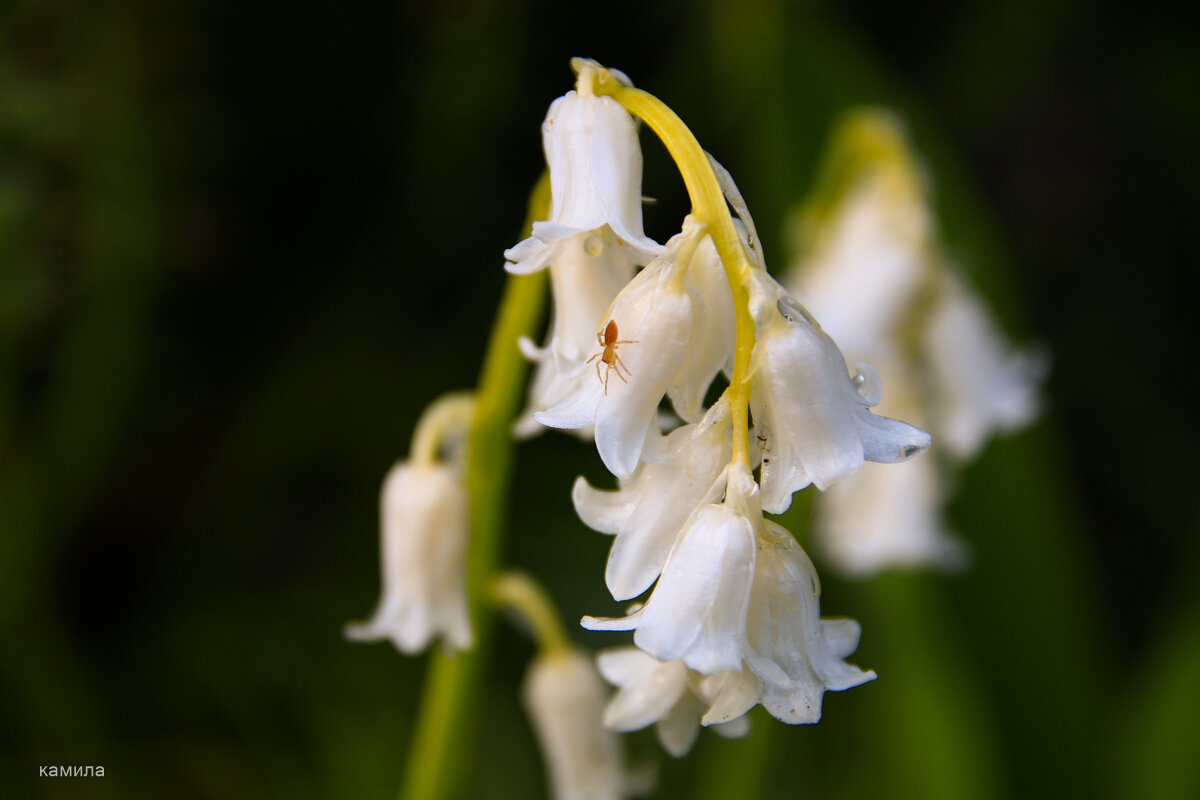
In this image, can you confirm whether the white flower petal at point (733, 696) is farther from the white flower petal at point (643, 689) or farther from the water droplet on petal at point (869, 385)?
the water droplet on petal at point (869, 385)

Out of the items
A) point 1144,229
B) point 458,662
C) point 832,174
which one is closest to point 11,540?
point 458,662

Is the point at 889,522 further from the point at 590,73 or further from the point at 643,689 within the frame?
the point at 590,73

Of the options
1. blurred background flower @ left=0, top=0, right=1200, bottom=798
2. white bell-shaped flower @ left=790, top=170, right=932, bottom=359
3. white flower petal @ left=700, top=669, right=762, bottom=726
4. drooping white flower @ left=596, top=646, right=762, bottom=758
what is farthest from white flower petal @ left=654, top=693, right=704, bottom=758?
white bell-shaped flower @ left=790, top=170, right=932, bottom=359

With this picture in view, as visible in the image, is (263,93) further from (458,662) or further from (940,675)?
(940,675)

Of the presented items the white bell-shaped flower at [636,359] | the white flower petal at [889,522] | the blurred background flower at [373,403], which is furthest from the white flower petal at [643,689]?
the white flower petal at [889,522]

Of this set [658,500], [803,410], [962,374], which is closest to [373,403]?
[962,374]

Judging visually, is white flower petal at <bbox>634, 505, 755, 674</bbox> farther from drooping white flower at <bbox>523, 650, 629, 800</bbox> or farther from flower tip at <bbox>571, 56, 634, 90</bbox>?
drooping white flower at <bbox>523, 650, 629, 800</bbox>
